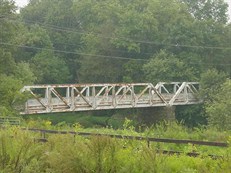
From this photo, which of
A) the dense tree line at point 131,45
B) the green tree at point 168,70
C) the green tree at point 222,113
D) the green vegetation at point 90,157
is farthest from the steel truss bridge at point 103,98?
the green vegetation at point 90,157

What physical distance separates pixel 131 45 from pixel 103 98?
1302 centimetres

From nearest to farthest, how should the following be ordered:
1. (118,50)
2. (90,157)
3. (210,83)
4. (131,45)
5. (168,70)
Result: (90,157)
(210,83)
(168,70)
(131,45)
(118,50)

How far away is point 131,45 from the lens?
144ft

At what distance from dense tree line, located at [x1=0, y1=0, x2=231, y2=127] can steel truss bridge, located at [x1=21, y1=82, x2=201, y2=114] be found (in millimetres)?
2223

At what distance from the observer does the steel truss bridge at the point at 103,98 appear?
28.0m

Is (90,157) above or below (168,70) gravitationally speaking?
below

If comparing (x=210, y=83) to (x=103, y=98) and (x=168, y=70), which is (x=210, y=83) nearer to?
(x=168, y=70)

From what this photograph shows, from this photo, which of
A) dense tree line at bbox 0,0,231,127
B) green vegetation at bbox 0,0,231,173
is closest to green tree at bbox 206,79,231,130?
green vegetation at bbox 0,0,231,173

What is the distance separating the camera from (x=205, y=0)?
169ft

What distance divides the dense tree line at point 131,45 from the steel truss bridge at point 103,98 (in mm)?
2223

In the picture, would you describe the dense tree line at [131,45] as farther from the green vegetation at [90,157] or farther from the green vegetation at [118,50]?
the green vegetation at [90,157]

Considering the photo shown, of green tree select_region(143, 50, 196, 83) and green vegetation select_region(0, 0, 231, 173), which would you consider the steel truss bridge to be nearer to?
green tree select_region(143, 50, 196, 83)

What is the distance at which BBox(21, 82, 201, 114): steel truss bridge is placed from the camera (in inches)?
1101

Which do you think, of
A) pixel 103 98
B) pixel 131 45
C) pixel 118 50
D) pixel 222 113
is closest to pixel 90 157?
pixel 222 113
